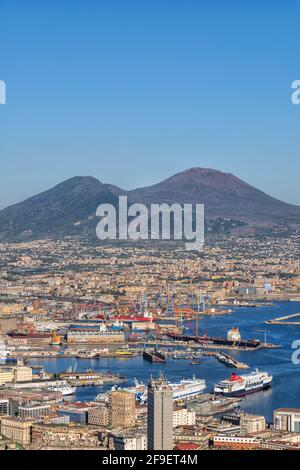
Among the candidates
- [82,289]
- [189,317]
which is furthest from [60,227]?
[189,317]

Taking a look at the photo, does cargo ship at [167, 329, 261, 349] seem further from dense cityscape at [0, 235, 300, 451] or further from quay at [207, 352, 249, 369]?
quay at [207, 352, 249, 369]

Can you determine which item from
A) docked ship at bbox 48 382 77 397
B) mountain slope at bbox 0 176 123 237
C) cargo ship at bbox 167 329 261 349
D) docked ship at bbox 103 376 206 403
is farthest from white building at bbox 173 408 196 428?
mountain slope at bbox 0 176 123 237

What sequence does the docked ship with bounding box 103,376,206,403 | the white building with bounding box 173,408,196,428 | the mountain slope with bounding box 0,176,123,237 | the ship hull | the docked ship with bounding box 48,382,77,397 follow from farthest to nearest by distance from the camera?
the mountain slope with bounding box 0,176,123,237 → the docked ship with bounding box 48,382,77,397 → the ship hull → the docked ship with bounding box 103,376,206,403 → the white building with bounding box 173,408,196,428

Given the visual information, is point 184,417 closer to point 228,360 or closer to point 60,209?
point 228,360

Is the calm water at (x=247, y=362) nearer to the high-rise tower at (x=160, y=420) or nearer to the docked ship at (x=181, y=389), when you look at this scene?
the docked ship at (x=181, y=389)

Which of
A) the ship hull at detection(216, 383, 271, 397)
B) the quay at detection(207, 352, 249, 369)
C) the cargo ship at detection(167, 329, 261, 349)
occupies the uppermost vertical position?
the cargo ship at detection(167, 329, 261, 349)

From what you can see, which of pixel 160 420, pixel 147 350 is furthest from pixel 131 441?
pixel 147 350

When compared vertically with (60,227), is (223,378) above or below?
below
